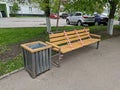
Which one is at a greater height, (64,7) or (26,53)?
(64,7)

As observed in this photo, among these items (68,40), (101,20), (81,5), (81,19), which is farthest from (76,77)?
(101,20)

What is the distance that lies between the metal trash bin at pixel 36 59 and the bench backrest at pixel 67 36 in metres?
0.93

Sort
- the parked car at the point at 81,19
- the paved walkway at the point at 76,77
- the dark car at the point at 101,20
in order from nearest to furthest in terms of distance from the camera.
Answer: the paved walkway at the point at 76,77, the parked car at the point at 81,19, the dark car at the point at 101,20

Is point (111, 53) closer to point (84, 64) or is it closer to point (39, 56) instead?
point (84, 64)

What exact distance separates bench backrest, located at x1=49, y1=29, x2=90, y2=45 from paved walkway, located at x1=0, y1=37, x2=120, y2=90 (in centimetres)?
62

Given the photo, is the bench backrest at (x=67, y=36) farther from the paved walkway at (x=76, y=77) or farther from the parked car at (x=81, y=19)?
the parked car at (x=81, y=19)

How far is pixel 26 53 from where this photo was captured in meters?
3.76

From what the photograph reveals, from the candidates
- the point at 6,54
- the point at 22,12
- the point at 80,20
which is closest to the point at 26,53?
the point at 6,54

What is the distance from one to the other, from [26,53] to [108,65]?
8.35 ft

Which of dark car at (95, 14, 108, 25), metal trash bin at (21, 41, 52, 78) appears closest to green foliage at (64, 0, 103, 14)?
metal trash bin at (21, 41, 52, 78)

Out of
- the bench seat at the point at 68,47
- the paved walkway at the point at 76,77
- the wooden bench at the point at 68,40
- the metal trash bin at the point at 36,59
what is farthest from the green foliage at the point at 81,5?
the metal trash bin at the point at 36,59

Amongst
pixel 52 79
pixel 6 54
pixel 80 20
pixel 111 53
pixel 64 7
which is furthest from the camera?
pixel 80 20

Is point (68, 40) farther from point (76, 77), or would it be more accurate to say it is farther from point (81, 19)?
point (81, 19)

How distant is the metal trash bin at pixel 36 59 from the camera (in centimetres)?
355
